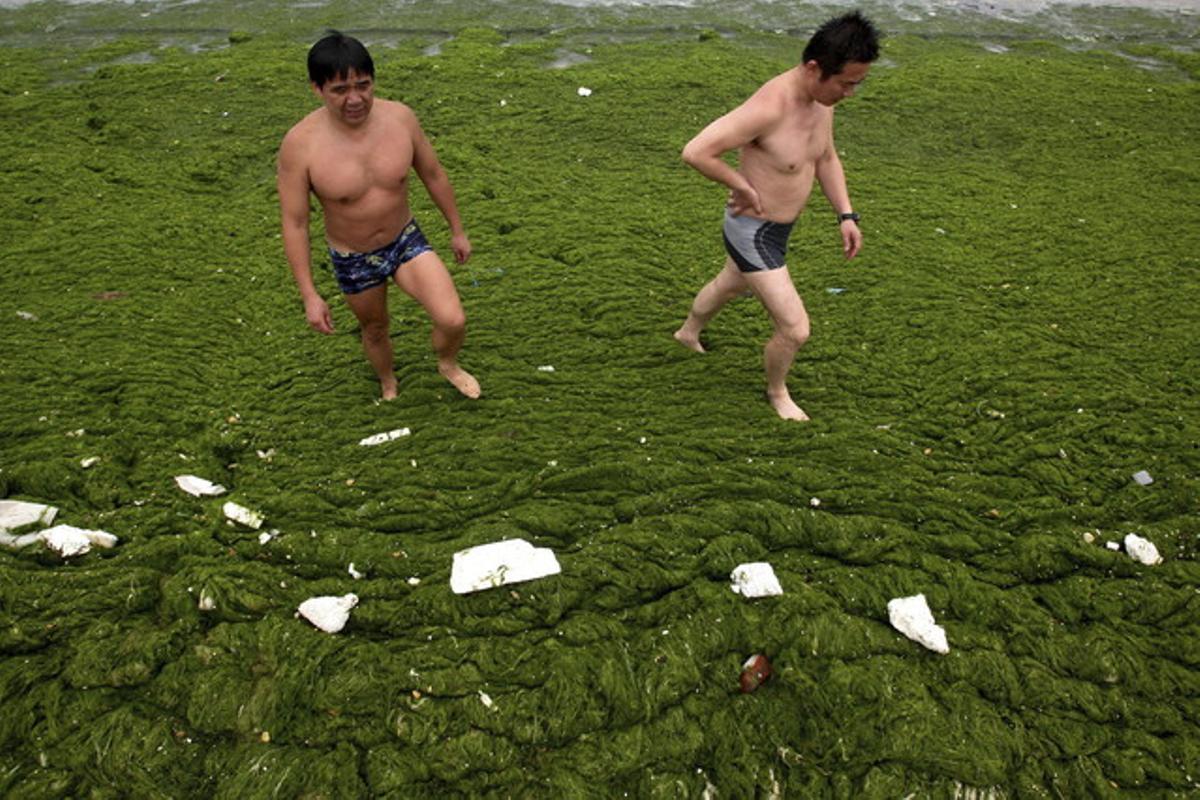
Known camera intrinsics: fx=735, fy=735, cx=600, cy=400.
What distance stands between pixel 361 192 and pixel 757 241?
5.56 ft

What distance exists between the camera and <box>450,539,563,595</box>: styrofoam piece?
106 inches

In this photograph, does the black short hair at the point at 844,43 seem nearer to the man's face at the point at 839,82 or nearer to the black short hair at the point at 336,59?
the man's face at the point at 839,82

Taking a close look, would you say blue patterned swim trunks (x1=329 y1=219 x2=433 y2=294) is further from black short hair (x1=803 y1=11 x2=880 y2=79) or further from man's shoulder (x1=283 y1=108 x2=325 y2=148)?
black short hair (x1=803 y1=11 x2=880 y2=79)

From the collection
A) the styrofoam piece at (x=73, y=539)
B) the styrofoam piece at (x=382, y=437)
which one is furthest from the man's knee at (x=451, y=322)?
the styrofoam piece at (x=73, y=539)

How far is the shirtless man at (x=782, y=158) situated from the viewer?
9.07 ft

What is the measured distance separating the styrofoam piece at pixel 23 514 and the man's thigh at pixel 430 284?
1.67 meters

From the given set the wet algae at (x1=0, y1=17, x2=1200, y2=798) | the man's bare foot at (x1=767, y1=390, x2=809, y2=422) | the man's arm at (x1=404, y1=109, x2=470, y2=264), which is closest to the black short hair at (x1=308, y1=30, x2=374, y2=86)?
the man's arm at (x1=404, y1=109, x2=470, y2=264)

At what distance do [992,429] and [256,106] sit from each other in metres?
7.33

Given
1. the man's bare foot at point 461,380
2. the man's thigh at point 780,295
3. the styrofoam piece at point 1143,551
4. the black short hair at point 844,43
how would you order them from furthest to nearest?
the man's bare foot at point 461,380
the man's thigh at point 780,295
the styrofoam piece at point 1143,551
the black short hair at point 844,43

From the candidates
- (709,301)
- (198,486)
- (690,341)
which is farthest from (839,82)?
(198,486)

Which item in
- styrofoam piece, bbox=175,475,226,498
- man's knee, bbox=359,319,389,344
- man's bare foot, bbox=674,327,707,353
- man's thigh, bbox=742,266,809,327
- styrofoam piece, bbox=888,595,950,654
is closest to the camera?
styrofoam piece, bbox=888,595,950,654

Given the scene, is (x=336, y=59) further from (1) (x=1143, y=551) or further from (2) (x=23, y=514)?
(1) (x=1143, y=551)

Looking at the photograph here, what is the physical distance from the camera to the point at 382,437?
354 cm

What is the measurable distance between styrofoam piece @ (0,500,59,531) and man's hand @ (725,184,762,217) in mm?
3094
